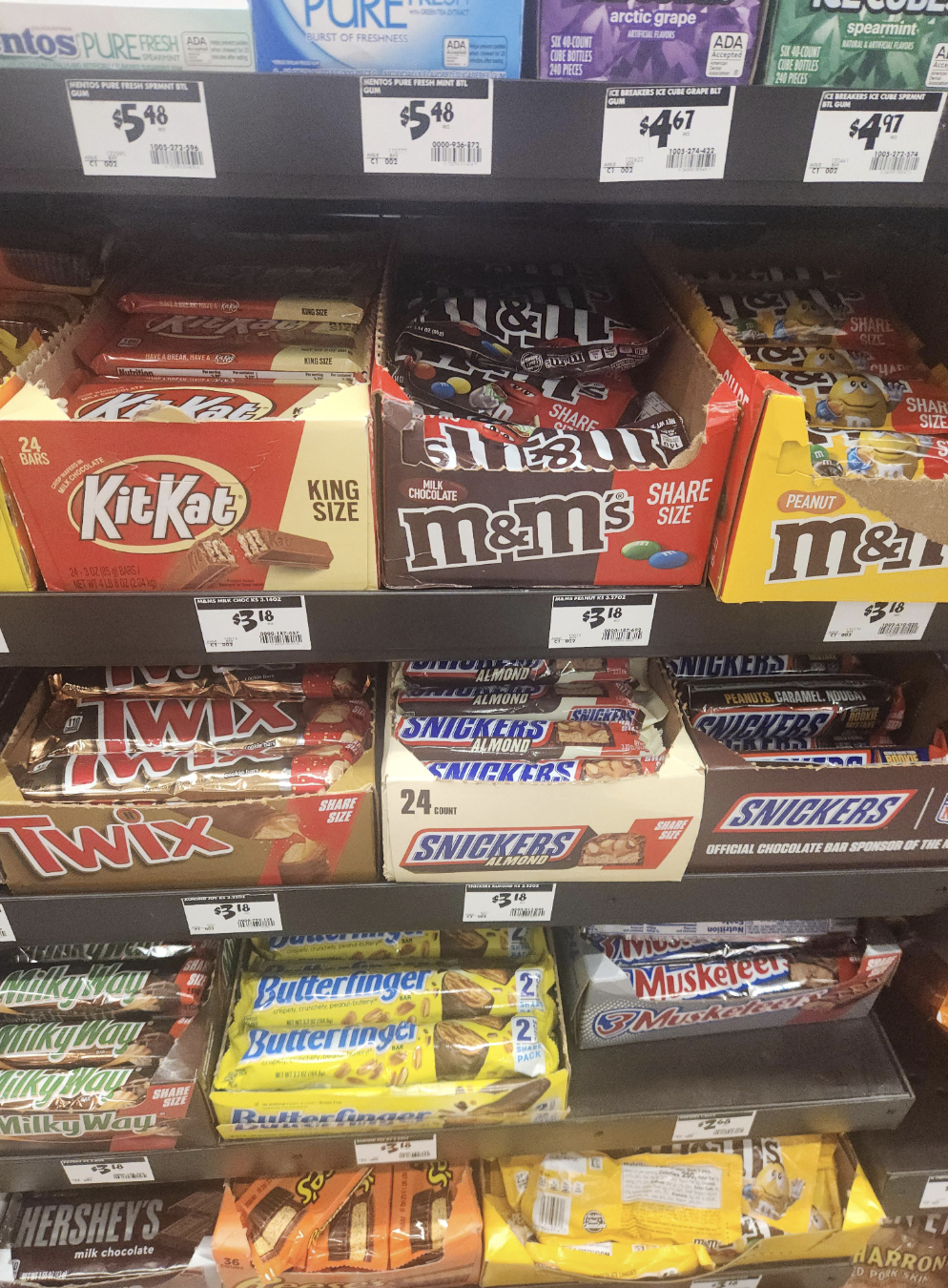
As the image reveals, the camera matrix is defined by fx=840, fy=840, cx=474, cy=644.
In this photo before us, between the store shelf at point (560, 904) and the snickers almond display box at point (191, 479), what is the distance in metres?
0.43

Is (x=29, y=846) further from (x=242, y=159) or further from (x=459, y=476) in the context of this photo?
(x=242, y=159)

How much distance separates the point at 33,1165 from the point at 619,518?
1.27 m

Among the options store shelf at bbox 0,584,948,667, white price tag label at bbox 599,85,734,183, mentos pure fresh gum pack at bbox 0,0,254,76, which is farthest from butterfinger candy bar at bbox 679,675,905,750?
mentos pure fresh gum pack at bbox 0,0,254,76

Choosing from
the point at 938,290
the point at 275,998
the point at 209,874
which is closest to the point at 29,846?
the point at 209,874

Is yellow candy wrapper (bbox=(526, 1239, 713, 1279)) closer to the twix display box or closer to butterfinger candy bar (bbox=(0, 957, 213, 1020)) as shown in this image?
butterfinger candy bar (bbox=(0, 957, 213, 1020))

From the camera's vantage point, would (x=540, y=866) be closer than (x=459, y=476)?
No

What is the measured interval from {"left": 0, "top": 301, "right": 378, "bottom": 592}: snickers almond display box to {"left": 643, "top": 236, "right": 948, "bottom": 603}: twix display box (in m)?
0.37

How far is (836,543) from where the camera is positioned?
85 centimetres

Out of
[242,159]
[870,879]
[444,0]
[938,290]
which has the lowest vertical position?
[870,879]

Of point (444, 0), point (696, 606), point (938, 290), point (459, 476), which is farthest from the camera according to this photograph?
point (938, 290)

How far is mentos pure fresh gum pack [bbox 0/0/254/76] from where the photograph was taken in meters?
0.67

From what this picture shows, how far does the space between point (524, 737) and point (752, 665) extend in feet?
1.30

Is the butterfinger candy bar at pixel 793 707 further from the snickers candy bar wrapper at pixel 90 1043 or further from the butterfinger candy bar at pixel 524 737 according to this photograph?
the snickers candy bar wrapper at pixel 90 1043

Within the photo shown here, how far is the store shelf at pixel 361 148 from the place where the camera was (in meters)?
0.68
